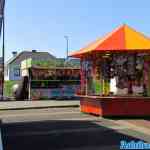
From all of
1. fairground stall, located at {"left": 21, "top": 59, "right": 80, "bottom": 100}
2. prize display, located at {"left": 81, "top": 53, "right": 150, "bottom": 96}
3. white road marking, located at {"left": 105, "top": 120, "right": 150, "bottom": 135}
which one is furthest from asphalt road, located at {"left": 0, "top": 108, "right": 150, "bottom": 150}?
fairground stall, located at {"left": 21, "top": 59, "right": 80, "bottom": 100}

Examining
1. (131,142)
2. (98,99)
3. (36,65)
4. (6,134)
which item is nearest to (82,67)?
(98,99)

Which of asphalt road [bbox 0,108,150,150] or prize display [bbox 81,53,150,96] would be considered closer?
asphalt road [bbox 0,108,150,150]

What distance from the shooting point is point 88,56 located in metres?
21.8

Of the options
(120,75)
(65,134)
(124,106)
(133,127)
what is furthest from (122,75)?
(65,134)

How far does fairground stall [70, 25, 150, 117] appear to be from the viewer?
19531 mm

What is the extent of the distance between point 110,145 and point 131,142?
617 millimetres

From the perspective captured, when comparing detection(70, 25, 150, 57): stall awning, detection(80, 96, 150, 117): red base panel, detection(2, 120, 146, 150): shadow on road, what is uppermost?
detection(70, 25, 150, 57): stall awning

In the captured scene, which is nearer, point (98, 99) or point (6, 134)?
point (6, 134)

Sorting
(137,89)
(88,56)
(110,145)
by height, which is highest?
(88,56)

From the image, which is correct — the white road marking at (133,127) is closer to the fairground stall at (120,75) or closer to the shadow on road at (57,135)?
the shadow on road at (57,135)

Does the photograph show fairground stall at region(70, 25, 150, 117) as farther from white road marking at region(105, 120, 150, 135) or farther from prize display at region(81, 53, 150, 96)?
white road marking at region(105, 120, 150, 135)

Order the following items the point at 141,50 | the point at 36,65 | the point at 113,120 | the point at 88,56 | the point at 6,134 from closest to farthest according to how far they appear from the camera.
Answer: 1. the point at 6,134
2. the point at 113,120
3. the point at 141,50
4. the point at 88,56
5. the point at 36,65

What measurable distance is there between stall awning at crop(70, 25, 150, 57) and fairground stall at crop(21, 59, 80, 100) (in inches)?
545

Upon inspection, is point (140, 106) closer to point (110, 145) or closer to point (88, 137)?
point (88, 137)
